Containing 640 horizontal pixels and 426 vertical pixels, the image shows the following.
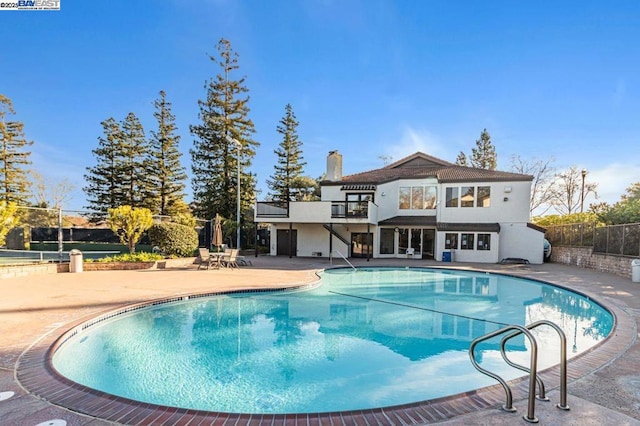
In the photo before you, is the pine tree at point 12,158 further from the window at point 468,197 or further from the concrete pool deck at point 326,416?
the window at point 468,197

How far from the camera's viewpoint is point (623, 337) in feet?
17.2

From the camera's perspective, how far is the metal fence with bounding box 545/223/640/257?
12787 mm

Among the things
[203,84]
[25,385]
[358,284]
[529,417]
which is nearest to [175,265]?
[358,284]

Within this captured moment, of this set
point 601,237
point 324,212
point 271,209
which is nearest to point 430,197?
point 324,212

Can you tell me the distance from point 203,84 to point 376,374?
31553 millimetres

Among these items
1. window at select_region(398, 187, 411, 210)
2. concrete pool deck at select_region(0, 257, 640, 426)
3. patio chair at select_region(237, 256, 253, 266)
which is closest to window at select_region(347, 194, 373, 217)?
window at select_region(398, 187, 411, 210)

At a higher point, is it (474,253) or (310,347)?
(474,253)

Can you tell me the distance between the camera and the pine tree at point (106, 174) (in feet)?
96.5

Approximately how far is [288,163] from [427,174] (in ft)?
49.4

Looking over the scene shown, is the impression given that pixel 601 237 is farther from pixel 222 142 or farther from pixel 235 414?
pixel 222 142

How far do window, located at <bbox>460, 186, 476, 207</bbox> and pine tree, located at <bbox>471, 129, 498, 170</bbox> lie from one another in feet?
73.2

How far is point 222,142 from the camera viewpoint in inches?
1165

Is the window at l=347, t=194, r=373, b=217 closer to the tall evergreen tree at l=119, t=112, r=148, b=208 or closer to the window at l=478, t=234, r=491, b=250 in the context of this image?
the window at l=478, t=234, r=491, b=250

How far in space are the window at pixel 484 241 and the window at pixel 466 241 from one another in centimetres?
43
